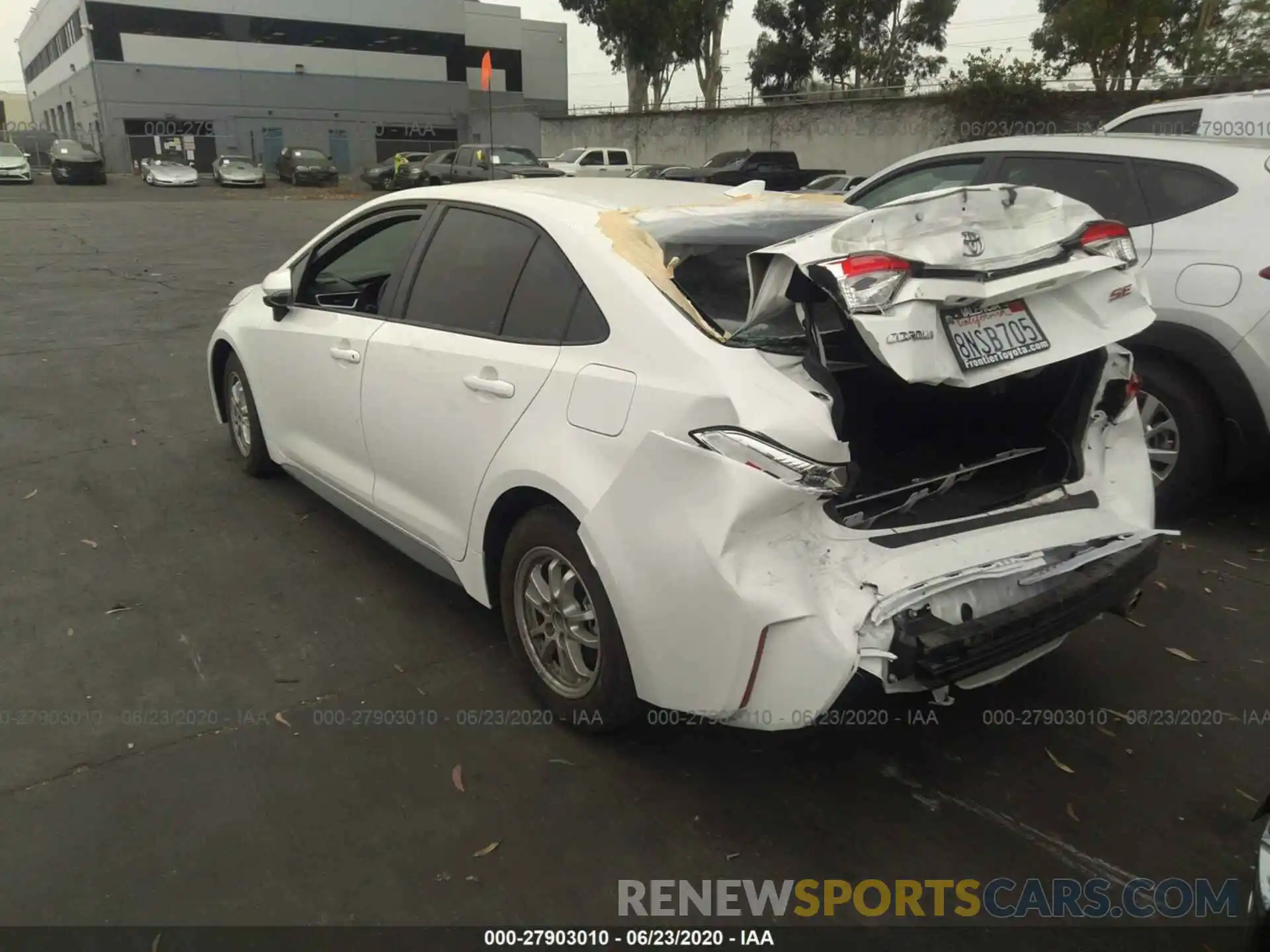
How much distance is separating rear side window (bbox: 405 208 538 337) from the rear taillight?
4.06 feet

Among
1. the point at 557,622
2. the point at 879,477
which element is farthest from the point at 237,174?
the point at 879,477

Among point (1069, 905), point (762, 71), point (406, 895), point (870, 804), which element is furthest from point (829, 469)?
point (762, 71)

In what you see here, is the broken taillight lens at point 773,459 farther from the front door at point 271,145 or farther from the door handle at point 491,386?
the front door at point 271,145

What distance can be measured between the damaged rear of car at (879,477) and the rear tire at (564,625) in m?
0.12

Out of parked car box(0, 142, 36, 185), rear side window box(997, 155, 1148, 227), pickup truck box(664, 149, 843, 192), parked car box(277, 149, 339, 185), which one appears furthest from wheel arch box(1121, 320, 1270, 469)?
parked car box(0, 142, 36, 185)

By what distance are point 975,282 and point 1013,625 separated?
3.09 feet

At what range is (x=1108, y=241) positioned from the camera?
113 inches

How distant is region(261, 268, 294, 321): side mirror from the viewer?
14.5ft

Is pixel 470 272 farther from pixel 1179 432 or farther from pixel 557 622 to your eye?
pixel 1179 432

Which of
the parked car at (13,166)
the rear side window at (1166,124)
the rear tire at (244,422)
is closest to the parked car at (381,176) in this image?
the parked car at (13,166)

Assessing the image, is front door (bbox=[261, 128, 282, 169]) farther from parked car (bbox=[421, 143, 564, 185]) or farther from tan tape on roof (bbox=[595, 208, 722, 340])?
tan tape on roof (bbox=[595, 208, 722, 340])

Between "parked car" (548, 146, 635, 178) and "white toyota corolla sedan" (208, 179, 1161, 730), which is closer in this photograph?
"white toyota corolla sedan" (208, 179, 1161, 730)

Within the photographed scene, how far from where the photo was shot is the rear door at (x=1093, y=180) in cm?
472

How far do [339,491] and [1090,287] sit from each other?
307 cm
